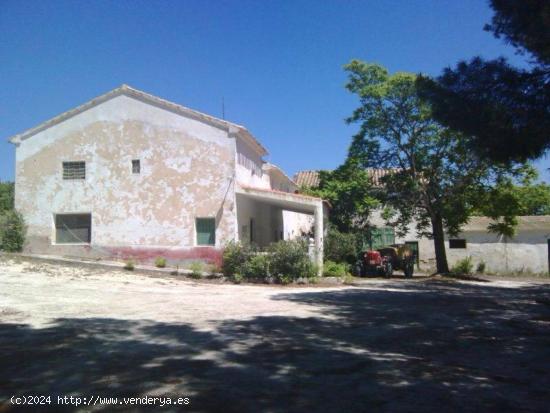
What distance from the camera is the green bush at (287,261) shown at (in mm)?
19281

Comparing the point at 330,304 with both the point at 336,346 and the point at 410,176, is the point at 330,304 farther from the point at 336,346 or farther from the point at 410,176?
the point at 410,176

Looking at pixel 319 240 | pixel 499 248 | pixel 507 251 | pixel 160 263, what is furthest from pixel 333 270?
pixel 507 251

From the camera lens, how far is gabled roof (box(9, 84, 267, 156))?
21344 millimetres

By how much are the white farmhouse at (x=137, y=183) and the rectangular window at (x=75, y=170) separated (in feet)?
0.15

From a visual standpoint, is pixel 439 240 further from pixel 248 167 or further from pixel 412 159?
pixel 248 167

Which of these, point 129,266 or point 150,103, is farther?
point 150,103

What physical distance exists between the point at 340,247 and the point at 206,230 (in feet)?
24.5

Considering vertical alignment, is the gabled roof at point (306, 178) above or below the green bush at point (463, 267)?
above

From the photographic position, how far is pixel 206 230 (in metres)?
21.5

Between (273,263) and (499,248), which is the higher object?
(499,248)

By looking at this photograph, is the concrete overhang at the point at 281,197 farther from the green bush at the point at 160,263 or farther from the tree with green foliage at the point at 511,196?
the tree with green foliage at the point at 511,196

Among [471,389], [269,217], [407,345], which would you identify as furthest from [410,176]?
[471,389]

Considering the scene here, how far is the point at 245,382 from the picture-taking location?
18.8 ft

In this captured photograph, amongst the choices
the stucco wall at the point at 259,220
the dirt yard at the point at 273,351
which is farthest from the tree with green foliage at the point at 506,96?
the stucco wall at the point at 259,220
